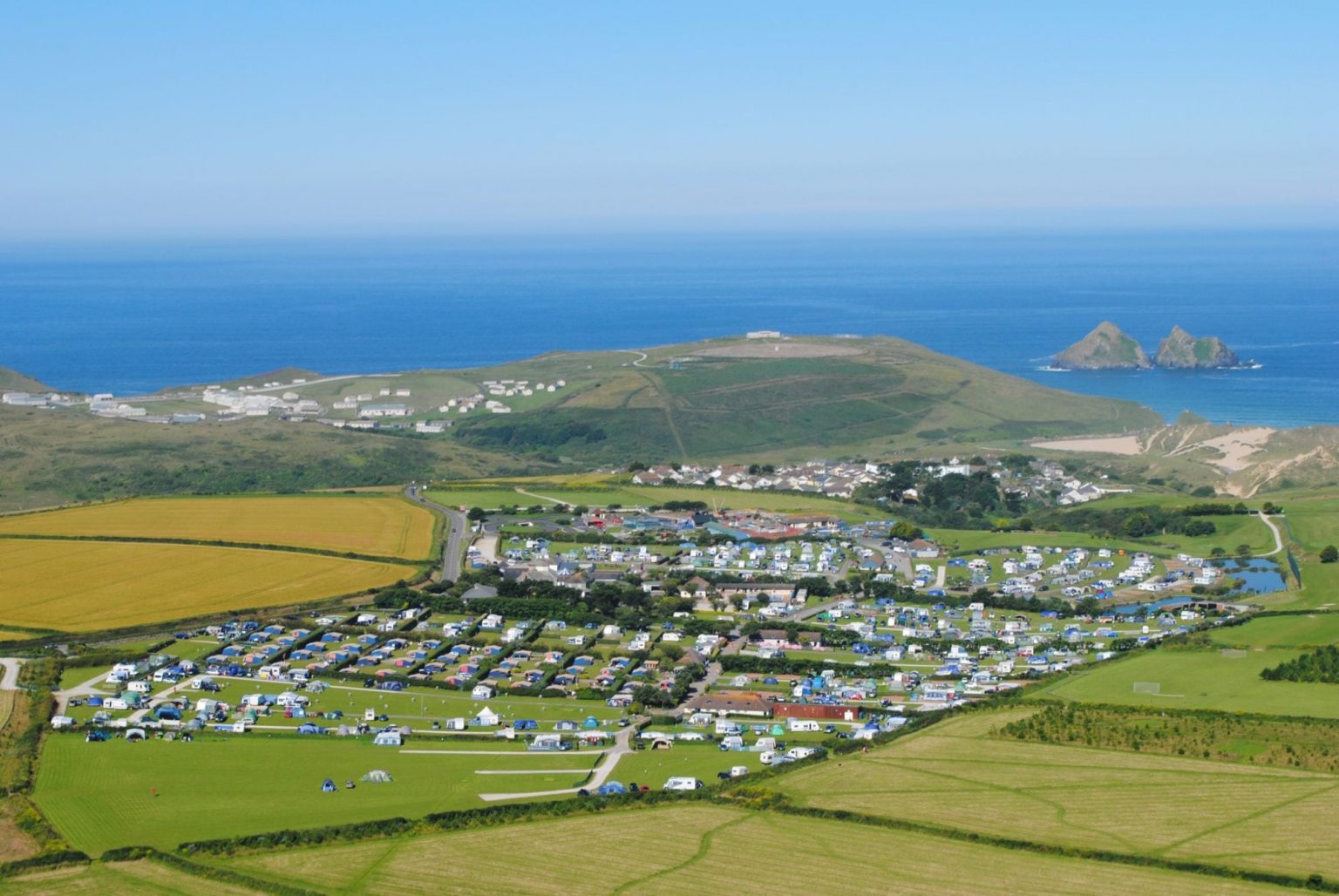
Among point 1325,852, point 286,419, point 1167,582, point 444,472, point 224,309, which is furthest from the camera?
point 224,309

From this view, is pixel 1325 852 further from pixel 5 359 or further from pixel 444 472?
pixel 5 359

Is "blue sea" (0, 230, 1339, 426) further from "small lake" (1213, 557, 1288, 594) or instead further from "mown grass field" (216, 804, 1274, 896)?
"mown grass field" (216, 804, 1274, 896)

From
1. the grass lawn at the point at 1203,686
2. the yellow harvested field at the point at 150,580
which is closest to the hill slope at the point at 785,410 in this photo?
the yellow harvested field at the point at 150,580

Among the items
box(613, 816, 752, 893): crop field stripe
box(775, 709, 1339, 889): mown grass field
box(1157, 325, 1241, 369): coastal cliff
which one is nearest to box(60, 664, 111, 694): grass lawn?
box(613, 816, 752, 893): crop field stripe

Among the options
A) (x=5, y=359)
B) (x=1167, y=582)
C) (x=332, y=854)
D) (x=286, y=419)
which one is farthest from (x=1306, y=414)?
(x=5, y=359)

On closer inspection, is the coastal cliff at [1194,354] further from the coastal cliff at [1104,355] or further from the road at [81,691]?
the road at [81,691]

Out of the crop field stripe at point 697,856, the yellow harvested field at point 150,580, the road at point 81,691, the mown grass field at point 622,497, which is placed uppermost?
the crop field stripe at point 697,856
